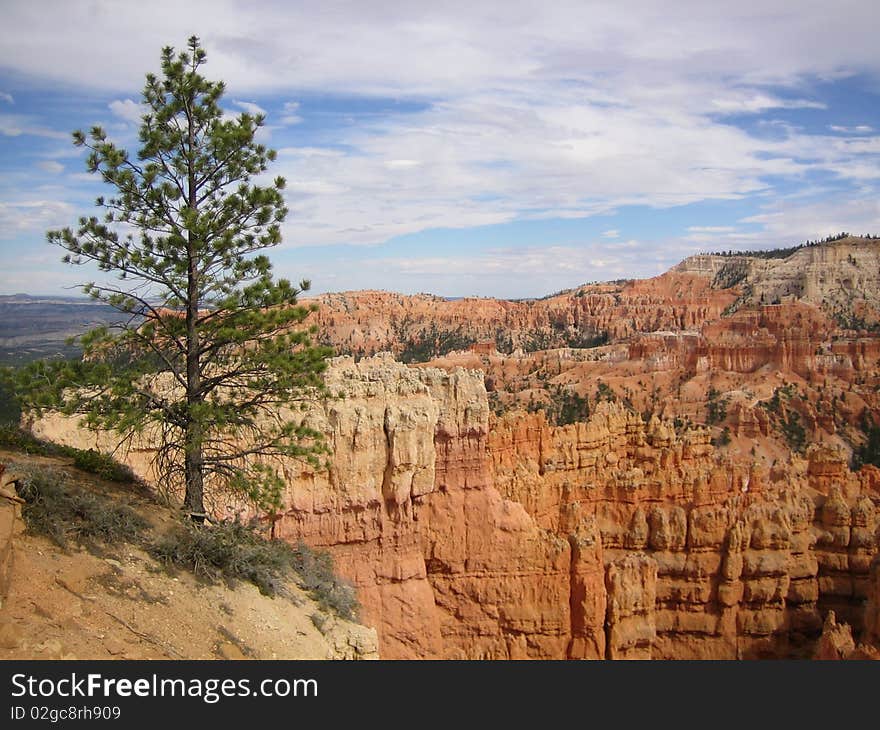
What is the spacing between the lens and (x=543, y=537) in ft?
65.7

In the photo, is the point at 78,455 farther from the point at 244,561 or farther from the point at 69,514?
the point at 244,561

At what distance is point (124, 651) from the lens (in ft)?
21.5

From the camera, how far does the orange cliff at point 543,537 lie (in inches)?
700

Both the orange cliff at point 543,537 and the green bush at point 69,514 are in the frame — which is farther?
the orange cliff at point 543,537

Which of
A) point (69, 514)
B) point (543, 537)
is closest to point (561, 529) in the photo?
point (543, 537)

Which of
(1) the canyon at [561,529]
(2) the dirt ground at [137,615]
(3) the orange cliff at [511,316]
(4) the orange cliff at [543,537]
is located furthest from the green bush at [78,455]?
(3) the orange cliff at [511,316]

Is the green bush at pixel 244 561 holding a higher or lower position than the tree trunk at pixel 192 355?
lower

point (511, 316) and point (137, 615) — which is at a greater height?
point (511, 316)

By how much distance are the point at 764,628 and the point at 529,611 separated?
7.08m

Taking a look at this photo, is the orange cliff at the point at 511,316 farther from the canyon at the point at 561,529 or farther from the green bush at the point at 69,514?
→ the green bush at the point at 69,514

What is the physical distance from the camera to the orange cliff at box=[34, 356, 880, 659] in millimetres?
17781

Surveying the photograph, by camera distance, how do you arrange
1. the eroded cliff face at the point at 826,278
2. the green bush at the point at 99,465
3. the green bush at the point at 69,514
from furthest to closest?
the eroded cliff face at the point at 826,278 → the green bush at the point at 99,465 → the green bush at the point at 69,514

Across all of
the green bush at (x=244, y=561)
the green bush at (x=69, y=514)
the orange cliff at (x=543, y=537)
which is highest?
the green bush at (x=69, y=514)

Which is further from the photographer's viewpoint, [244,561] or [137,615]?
[244,561]
